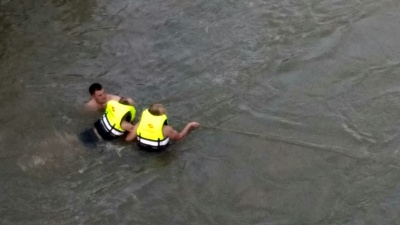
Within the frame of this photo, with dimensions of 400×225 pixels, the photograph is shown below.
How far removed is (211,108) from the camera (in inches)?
365

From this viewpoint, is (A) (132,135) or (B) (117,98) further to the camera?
(B) (117,98)

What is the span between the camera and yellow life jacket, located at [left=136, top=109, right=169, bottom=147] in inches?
329

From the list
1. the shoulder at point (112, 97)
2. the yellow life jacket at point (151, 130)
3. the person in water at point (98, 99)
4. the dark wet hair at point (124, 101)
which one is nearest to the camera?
the yellow life jacket at point (151, 130)

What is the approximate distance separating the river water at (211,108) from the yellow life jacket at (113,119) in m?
0.17

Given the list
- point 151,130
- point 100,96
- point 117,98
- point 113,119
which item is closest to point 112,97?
point 117,98

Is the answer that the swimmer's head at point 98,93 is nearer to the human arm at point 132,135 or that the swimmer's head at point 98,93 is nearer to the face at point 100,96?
the face at point 100,96

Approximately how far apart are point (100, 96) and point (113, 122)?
0.52 metres

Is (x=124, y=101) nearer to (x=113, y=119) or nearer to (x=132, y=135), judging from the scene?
(x=113, y=119)

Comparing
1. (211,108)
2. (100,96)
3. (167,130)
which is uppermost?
(100,96)

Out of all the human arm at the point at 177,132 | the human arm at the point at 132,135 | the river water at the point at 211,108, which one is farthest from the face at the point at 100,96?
the human arm at the point at 177,132

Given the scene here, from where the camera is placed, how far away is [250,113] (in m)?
9.18

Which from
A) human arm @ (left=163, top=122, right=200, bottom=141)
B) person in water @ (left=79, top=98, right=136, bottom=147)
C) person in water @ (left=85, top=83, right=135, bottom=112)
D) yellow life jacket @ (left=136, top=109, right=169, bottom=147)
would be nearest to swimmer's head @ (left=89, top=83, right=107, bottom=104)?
person in water @ (left=85, top=83, right=135, bottom=112)

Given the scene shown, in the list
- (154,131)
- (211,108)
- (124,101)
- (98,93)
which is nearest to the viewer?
(154,131)

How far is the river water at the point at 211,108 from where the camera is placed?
8.06m
